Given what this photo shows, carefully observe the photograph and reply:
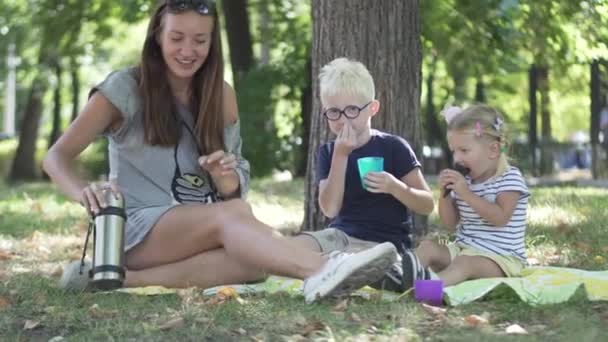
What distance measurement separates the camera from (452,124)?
4.88m

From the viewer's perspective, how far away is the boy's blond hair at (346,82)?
476 cm

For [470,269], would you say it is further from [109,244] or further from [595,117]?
[595,117]

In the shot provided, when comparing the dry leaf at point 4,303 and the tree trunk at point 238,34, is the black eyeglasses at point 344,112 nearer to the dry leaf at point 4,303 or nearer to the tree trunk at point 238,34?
the dry leaf at point 4,303

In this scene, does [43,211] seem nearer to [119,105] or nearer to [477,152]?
[119,105]

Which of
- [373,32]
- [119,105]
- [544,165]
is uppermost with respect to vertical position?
[373,32]

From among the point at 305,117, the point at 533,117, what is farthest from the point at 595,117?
the point at 305,117

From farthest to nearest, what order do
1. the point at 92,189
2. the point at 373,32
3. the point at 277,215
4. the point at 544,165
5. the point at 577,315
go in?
the point at 544,165
the point at 277,215
the point at 373,32
the point at 92,189
the point at 577,315

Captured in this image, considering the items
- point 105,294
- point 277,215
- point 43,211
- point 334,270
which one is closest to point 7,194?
point 43,211

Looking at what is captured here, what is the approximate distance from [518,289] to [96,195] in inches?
71.1

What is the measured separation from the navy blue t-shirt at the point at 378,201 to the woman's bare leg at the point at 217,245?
57cm

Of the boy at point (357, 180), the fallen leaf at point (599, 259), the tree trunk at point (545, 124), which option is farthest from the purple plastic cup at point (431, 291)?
the tree trunk at point (545, 124)

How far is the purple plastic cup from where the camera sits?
4145mm

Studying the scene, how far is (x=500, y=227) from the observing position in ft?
16.0

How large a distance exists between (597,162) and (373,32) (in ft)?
27.6
